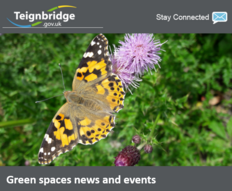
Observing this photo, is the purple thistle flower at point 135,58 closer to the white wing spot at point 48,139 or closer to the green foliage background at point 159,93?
the green foliage background at point 159,93

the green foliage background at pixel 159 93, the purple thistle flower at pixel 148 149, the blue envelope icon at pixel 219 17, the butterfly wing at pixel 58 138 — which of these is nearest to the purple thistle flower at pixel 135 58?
the green foliage background at pixel 159 93

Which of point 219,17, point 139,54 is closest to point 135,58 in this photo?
point 139,54

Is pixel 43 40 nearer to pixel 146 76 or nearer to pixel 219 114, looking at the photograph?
pixel 146 76

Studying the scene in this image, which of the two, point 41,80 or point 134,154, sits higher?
point 41,80

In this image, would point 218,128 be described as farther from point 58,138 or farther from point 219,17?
point 58,138

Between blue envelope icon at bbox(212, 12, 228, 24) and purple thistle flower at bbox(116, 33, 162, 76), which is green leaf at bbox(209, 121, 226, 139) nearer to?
blue envelope icon at bbox(212, 12, 228, 24)

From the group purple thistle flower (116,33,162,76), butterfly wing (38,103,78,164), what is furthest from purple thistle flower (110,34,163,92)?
butterfly wing (38,103,78,164)

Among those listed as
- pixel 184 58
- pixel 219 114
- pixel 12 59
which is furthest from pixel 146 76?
pixel 12 59
